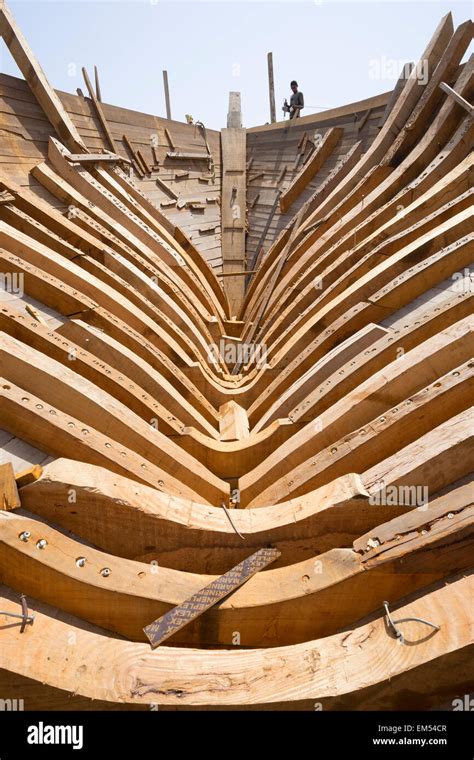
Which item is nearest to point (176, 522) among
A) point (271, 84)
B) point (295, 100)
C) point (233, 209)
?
point (233, 209)

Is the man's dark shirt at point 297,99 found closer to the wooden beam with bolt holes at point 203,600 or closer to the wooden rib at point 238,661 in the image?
the wooden beam with bolt holes at point 203,600

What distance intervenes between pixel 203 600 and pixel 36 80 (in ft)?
35.1

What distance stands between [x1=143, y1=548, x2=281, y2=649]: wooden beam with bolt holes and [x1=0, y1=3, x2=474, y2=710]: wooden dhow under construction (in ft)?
0.05

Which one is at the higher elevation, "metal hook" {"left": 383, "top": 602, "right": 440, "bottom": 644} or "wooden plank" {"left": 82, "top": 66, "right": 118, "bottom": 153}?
"wooden plank" {"left": 82, "top": 66, "right": 118, "bottom": 153}

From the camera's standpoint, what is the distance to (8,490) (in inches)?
121

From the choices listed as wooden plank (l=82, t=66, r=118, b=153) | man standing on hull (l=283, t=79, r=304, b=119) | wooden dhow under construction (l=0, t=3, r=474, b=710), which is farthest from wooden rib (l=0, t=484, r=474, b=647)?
man standing on hull (l=283, t=79, r=304, b=119)

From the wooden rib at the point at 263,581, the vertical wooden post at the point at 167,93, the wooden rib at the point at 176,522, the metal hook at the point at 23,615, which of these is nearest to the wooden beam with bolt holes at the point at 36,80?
the wooden rib at the point at 176,522

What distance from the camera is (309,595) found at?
9.75 ft

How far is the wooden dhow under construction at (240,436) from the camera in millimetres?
2658

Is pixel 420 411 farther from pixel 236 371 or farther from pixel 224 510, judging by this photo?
pixel 236 371

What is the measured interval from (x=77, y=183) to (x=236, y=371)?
4909mm

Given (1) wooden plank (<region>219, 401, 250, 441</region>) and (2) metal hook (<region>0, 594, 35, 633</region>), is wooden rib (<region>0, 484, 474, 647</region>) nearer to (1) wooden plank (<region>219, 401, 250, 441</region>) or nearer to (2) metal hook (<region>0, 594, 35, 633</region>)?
(2) metal hook (<region>0, 594, 35, 633</region>)

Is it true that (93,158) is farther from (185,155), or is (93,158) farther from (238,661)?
(238,661)

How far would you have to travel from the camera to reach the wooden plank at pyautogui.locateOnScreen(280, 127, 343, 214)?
38.1 feet
